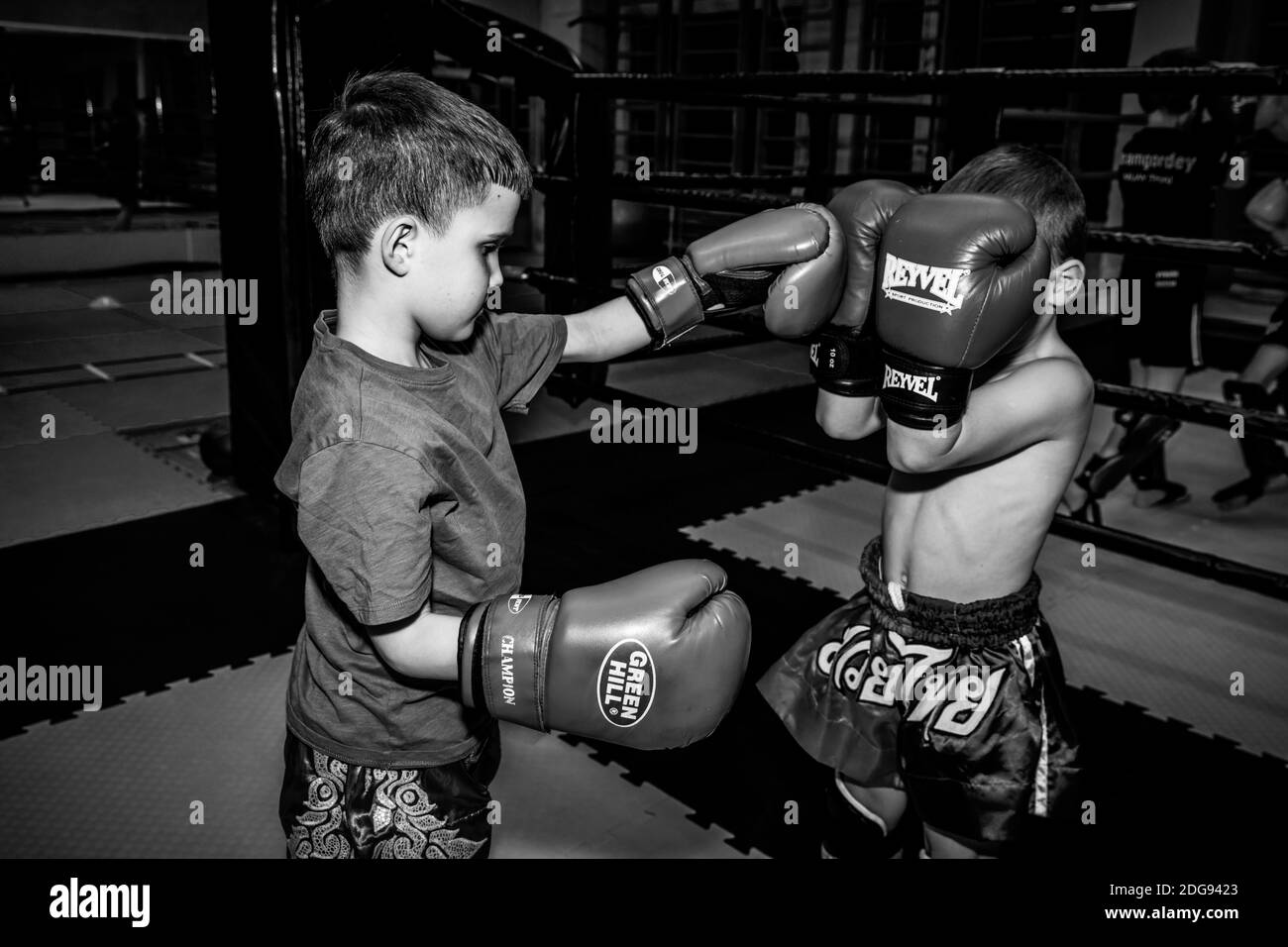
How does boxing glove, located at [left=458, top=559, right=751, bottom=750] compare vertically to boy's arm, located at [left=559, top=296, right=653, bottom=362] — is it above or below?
below

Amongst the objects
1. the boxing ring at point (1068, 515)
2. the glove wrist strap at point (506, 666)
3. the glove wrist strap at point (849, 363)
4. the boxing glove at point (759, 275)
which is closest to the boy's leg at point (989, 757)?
the glove wrist strap at point (849, 363)

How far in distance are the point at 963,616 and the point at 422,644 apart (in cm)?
78

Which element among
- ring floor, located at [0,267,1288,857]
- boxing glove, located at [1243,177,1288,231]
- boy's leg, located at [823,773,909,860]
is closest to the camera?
boy's leg, located at [823,773,909,860]

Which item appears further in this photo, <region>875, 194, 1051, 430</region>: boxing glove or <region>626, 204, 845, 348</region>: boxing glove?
<region>626, 204, 845, 348</region>: boxing glove

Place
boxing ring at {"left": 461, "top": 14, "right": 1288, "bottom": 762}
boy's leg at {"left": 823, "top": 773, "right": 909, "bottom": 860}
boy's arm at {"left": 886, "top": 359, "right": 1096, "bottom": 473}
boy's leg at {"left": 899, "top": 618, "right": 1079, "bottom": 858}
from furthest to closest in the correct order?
boxing ring at {"left": 461, "top": 14, "right": 1288, "bottom": 762}, boy's leg at {"left": 823, "top": 773, "right": 909, "bottom": 860}, boy's leg at {"left": 899, "top": 618, "right": 1079, "bottom": 858}, boy's arm at {"left": 886, "top": 359, "right": 1096, "bottom": 473}

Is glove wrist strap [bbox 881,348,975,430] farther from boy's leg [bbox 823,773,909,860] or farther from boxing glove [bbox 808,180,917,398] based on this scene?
boy's leg [bbox 823,773,909,860]

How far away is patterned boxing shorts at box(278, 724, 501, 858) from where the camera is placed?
113 centimetres

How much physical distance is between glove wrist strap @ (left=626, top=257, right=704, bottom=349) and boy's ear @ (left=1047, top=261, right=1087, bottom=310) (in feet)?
1.52

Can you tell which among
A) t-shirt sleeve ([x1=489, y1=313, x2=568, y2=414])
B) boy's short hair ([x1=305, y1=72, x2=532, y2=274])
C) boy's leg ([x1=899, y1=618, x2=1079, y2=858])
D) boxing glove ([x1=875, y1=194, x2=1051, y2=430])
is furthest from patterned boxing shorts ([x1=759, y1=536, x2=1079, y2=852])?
boy's short hair ([x1=305, y1=72, x2=532, y2=274])

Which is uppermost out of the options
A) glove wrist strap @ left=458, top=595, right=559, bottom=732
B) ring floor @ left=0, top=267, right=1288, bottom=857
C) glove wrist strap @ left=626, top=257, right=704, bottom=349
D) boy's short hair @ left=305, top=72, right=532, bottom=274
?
boy's short hair @ left=305, top=72, right=532, bottom=274

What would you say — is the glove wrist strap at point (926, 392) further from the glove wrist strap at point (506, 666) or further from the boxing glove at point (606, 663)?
the glove wrist strap at point (506, 666)

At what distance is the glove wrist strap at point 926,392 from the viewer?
47.7 inches
